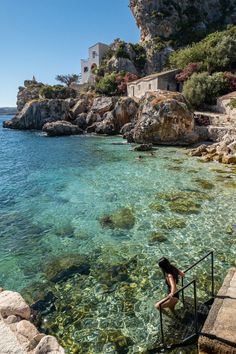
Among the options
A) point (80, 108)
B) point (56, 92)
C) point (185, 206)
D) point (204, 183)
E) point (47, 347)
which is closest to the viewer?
point (47, 347)

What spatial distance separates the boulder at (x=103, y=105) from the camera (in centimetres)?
5384

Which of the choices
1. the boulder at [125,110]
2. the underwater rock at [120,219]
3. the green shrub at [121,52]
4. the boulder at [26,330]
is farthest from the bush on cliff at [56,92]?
the boulder at [26,330]

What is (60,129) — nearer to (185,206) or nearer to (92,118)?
(92,118)

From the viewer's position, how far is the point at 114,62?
73062mm

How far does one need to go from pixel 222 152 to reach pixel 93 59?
65.4 m

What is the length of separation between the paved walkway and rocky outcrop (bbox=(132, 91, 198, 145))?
31084 millimetres

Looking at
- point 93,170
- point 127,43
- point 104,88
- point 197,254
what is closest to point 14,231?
point 197,254

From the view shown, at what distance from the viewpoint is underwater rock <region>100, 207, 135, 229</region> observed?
13.9 m

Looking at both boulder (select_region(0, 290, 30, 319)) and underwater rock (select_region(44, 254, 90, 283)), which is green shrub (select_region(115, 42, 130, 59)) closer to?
underwater rock (select_region(44, 254, 90, 283))

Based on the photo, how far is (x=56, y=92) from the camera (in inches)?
2707

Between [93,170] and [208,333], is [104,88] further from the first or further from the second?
[208,333]

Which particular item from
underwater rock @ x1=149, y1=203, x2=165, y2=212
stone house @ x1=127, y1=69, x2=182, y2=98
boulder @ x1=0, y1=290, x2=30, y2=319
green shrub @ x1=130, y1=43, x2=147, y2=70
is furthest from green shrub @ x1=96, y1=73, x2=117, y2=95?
boulder @ x1=0, y1=290, x2=30, y2=319

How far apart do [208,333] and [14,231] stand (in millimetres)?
10528

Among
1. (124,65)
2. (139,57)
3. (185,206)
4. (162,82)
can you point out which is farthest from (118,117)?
(185,206)
